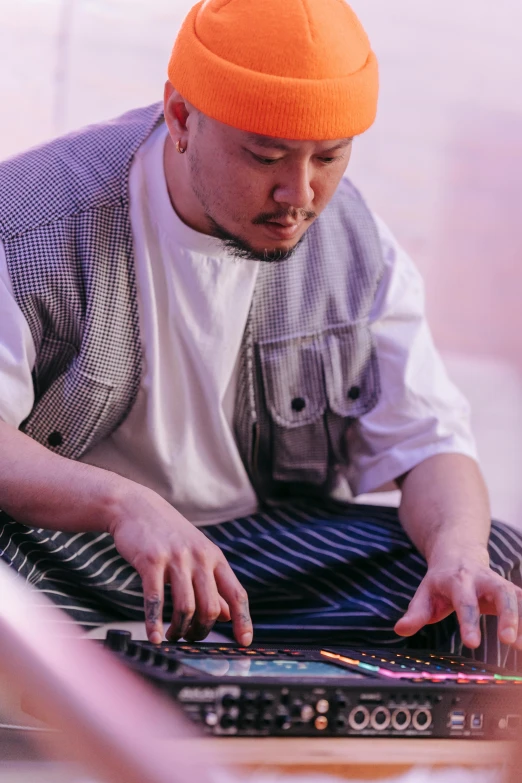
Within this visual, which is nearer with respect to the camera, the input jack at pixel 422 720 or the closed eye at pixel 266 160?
the input jack at pixel 422 720

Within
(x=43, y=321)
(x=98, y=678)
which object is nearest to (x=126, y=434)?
(x=43, y=321)

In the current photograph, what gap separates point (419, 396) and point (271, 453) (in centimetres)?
24

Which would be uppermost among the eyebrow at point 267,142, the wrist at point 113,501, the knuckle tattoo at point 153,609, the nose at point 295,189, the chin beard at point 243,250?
the eyebrow at point 267,142

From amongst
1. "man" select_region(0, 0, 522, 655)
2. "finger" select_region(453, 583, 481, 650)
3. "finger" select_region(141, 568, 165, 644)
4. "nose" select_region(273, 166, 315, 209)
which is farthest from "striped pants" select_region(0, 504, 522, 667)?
"nose" select_region(273, 166, 315, 209)

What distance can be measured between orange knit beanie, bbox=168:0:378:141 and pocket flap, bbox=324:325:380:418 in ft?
1.18

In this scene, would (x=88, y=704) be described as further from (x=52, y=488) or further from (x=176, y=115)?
(x=176, y=115)

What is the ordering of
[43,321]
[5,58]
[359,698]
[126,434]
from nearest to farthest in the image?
[359,698], [43,321], [126,434], [5,58]

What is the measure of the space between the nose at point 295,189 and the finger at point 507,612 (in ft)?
1.63

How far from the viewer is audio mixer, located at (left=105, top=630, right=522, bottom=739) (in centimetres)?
74

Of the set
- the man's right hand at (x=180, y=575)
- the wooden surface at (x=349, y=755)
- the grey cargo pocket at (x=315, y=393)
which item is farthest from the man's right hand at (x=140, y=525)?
the grey cargo pocket at (x=315, y=393)

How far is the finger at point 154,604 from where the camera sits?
937 millimetres

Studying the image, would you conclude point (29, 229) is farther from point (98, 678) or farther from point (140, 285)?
point (98, 678)

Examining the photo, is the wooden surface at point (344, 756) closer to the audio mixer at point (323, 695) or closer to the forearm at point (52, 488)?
the audio mixer at point (323, 695)

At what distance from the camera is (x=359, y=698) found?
771 mm
